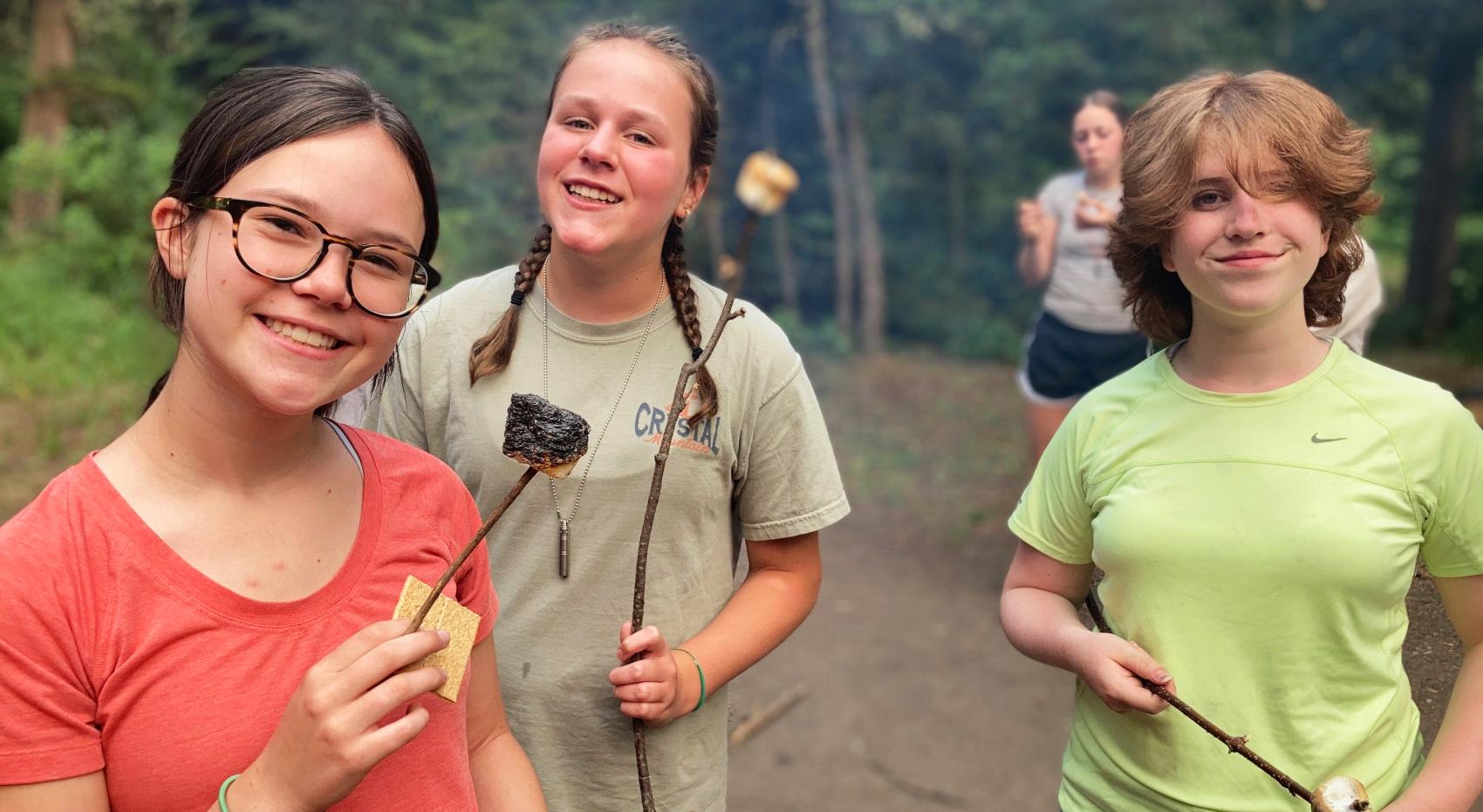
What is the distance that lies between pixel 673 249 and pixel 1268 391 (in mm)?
1014

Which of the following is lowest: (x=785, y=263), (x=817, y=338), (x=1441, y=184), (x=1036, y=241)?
(x=817, y=338)

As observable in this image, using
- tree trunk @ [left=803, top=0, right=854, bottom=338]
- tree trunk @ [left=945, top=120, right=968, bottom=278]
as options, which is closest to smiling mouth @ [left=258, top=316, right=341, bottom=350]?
tree trunk @ [left=803, top=0, right=854, bottom=338]

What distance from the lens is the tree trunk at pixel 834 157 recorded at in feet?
40.1

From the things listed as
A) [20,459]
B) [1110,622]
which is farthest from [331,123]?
[20,459]

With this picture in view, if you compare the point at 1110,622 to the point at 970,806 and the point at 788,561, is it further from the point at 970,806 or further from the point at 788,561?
the point at 970,806

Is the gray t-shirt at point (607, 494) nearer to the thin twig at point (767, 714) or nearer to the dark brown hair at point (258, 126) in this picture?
the dark brown hair at point (258, 126)

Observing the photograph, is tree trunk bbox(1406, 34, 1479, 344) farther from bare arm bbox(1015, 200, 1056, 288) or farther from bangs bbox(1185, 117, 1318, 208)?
bangs bbox(1185, 117, 1318, 208)

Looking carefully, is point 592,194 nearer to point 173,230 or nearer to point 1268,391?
point 173,230

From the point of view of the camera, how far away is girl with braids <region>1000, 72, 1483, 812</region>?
5.38ft

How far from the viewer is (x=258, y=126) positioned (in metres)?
1.33

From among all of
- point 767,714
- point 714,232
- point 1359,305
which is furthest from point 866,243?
point 1359,305

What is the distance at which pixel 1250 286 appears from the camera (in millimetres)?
1675

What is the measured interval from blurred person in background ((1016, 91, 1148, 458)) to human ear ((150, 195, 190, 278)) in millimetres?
4006

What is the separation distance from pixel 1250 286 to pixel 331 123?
128 centimetres
